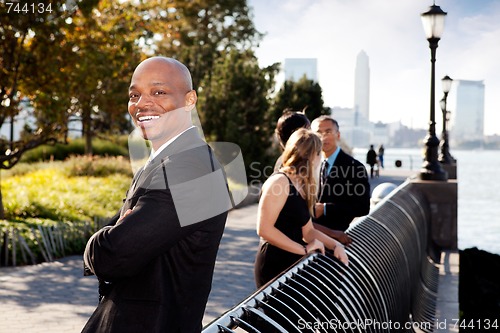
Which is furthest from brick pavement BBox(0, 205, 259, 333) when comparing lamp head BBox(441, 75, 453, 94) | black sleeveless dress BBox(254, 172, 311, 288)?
lamp head BBox(441, 75, 453, 94)

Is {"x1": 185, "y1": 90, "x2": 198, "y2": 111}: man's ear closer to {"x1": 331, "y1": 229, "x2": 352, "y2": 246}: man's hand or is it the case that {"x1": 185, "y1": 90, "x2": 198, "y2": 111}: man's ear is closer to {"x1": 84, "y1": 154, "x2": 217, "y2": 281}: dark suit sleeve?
{"x1": 84, "y1": 154, "x2": 217, "y2": 281}: dark suit sleeve

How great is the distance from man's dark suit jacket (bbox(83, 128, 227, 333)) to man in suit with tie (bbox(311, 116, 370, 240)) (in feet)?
9.61

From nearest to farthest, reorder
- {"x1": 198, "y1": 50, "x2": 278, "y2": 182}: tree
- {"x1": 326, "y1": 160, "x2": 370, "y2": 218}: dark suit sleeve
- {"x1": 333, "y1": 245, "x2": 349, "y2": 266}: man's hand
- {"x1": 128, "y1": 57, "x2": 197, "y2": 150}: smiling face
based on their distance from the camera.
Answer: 1. {"x1": 128, "y1": 57, "x2": 197, "y2": 150}: smiling face
2. {"x1": 333, "y1": 245, "x2": 349, "y2": 266}: man's hand
3. {"x1": 326, "y1": 160, "x2": 370, "y2": 218}: dark suit sleeve
4. {"x1": 198, "y1": 50, "x2": 278, "y2": 182}: tree

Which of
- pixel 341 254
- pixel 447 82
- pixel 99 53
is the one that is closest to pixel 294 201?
pixel 341 254

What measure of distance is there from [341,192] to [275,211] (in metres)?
1.12

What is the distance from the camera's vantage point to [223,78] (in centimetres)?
2602

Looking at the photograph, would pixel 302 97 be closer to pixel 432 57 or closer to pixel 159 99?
pixel 432 57

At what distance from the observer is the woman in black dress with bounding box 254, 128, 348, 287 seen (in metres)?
4.08

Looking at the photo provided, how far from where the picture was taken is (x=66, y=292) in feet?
27.7

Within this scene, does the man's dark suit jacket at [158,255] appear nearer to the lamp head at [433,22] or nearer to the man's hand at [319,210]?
the man's hand at [319,210]

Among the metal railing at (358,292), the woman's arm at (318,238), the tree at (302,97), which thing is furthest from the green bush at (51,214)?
the tree at (302,97)

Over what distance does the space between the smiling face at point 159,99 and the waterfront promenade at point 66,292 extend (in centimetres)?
501

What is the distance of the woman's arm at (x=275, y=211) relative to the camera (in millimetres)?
4062

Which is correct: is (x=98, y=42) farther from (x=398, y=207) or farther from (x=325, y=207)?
(x=325, y=207)
